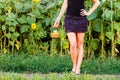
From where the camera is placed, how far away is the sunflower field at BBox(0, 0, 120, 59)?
849 centimetres

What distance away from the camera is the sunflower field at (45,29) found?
8.49 metres

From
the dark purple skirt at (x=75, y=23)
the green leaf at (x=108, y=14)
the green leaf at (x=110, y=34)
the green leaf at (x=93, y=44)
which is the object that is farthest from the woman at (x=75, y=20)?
the green leaf at (x=93, y=44)

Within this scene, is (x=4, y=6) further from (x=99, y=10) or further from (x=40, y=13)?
(x=99, y=10)

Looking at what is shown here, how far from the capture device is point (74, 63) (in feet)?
24.3

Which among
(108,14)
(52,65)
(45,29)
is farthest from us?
(45,29)

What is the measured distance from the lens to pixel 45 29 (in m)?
8.98

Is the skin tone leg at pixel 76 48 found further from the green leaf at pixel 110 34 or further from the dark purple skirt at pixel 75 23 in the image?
the green leaf at pixel 110 34

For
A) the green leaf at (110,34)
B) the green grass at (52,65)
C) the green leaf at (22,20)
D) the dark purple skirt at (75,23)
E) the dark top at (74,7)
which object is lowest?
the green grass at (52,65)

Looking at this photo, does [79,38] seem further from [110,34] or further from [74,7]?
[110,34]

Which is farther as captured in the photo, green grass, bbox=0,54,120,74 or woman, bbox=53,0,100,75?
green grass, bbox=0,54,120,74

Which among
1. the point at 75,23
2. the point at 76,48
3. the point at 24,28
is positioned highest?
the point at 75,23

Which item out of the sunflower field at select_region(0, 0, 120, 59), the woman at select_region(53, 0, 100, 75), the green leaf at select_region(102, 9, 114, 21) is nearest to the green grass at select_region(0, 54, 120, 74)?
the sunflower field at select_region(0, 0, 120, 59)

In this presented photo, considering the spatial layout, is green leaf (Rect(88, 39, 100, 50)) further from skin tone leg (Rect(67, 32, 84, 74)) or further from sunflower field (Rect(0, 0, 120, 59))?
skin tone leg (Rect(67, 32, 84, 74))

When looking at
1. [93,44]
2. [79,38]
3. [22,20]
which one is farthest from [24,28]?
[79,38]
